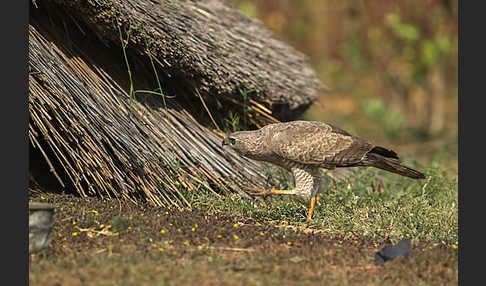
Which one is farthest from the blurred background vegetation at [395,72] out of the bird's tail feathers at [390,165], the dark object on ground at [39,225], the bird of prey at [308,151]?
the dark object on ground at [39,225]

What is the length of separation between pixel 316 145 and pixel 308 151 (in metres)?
0.11

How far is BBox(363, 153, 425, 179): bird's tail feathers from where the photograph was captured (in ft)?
18.1

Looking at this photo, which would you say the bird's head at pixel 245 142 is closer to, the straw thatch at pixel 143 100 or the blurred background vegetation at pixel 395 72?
the straw thatch at pixel 143 100

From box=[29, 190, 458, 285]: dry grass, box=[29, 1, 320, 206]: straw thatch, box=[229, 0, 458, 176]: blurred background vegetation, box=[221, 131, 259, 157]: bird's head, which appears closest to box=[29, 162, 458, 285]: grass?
box=[29, 190, 458, 285]: dry grass

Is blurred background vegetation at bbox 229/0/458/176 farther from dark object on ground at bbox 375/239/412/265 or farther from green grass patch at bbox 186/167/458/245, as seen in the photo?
dark object on ground at bbox 375/239/412/265

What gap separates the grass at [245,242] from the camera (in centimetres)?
387

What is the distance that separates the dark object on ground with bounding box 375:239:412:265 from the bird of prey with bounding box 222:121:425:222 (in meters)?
1.26

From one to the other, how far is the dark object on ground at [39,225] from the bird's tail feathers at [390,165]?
3049 mm

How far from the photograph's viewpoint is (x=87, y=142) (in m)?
5.36

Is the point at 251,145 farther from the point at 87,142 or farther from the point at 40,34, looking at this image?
the point at 40,34

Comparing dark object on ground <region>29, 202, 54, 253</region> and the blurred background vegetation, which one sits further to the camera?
the blurred background vegetation

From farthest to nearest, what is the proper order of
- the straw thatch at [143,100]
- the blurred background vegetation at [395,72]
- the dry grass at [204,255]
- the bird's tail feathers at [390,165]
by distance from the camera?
the blurred background vegetation at [395,72]
the bird's tail feathers at [390,165]
the straw thatch at [143,100]
the dry grass at [204,255]

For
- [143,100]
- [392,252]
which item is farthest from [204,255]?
[143,100]

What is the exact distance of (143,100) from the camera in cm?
618
